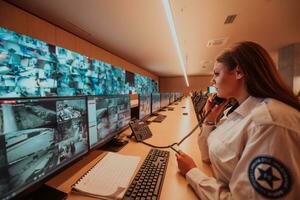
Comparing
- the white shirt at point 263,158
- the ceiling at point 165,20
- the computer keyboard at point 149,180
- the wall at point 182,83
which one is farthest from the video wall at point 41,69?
the wall at point 182,83

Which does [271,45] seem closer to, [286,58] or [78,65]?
[286,58]

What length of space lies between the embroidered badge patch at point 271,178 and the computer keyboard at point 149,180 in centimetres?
37

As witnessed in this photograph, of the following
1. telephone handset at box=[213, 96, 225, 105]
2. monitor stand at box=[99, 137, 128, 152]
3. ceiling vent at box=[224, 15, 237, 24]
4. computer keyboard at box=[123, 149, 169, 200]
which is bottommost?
monitor stand at box=[99, 137, 128, 152]

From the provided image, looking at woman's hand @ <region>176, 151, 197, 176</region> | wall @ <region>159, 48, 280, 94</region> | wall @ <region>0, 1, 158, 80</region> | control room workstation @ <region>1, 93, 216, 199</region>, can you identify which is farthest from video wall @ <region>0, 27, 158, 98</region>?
wall @ <region>159, 48, 280, 94</region>

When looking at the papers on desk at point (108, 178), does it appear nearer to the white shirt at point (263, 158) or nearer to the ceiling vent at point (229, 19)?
the white shirt at point (263, 158)

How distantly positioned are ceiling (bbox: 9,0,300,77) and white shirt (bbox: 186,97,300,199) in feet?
9.14

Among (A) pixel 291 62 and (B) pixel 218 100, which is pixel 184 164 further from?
(A) pixel 291 62

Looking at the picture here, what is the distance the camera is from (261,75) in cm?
65

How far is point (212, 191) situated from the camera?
0.61 m

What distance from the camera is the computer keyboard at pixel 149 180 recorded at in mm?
613

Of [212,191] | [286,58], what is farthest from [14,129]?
[286,58]

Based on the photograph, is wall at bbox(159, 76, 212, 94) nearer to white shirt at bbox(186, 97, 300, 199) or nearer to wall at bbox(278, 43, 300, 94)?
wall at bbox(278, 43, 300, 94)

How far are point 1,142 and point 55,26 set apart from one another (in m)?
3.92

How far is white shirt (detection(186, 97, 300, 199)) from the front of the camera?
17.6 inches
